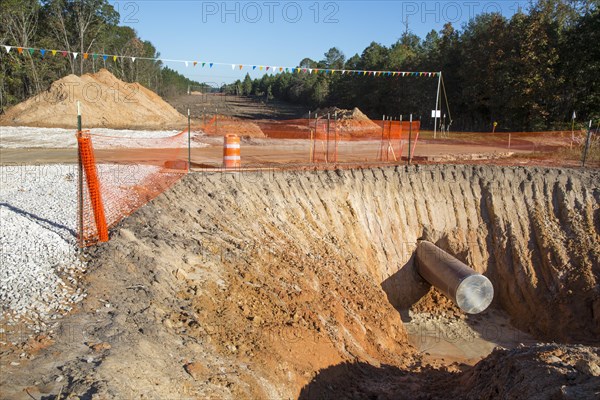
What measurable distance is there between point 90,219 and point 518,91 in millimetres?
31413

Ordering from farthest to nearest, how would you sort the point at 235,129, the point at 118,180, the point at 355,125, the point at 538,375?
the point at 355,125
the point at 235,129
the point at 118,180
the point at 538,375

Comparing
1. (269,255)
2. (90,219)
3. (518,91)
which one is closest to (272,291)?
(269,255)

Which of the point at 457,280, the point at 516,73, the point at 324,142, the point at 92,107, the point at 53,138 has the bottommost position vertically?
the point at 457,280

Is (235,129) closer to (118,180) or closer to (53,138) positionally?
(53,138)

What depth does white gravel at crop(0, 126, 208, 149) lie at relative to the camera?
20.0m

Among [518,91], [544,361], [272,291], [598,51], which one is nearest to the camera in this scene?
[544,361]

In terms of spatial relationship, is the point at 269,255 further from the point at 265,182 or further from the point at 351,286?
the point at 265,182

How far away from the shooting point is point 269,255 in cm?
886

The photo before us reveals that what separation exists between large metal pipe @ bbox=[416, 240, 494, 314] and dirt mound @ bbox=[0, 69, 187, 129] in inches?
894

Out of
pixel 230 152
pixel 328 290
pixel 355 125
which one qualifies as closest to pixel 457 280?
pixel 328 290

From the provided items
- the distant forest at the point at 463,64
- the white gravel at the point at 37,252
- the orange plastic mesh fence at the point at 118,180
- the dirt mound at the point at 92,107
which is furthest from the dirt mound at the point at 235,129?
the distant forest at the point at 463,64

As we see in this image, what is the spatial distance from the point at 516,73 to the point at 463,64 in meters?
6.81

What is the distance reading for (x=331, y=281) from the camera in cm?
948

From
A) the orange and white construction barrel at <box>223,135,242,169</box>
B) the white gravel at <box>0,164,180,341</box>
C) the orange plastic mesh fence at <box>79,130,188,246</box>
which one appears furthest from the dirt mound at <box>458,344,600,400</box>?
the orange and white construction barrel at <box>223,135,242,169</box>
